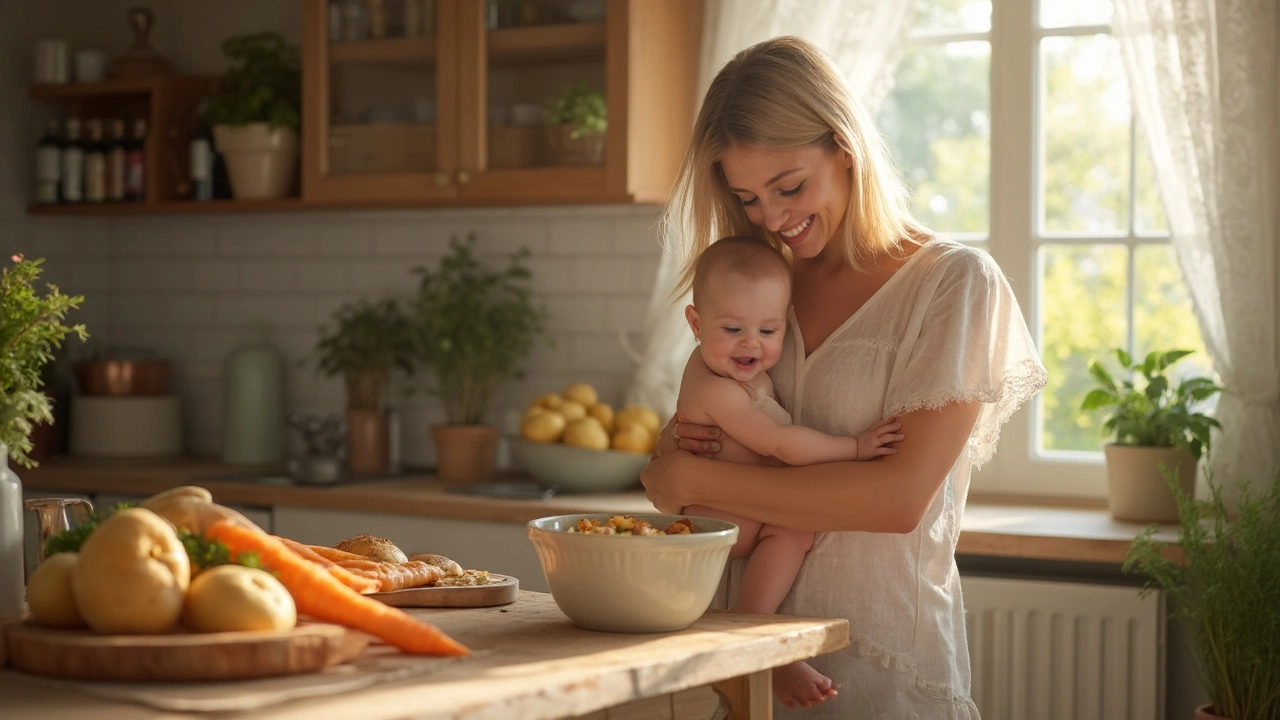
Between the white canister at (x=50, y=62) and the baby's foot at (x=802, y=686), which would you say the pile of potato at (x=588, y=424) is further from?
the white canister at (x=50, y=62)

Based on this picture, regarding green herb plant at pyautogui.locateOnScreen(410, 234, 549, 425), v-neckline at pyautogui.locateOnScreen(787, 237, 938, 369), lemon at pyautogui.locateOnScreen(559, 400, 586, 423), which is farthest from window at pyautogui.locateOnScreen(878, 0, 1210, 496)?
v-neckline at pyautogui.locateOnScreen(787, 237, 938, 369)

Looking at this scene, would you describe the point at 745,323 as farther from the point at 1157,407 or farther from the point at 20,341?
the point at 1157,407

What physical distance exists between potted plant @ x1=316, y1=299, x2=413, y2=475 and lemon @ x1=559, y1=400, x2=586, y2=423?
2.28ft

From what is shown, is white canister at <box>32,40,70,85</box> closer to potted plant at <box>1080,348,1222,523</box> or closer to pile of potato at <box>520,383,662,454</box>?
pile of potato at <box>520,383,662,454</box>

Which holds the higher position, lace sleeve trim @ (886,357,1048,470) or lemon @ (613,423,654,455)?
lace sleeve trim @ (886,357,1048,470)

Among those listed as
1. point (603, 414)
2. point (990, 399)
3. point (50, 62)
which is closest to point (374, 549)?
point (990, 399)

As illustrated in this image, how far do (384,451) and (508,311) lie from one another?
21.9 inches

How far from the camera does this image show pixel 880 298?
1.86m

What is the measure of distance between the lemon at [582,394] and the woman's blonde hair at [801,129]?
5.16 feet

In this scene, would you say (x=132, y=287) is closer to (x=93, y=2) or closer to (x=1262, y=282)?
(x=93, y=2)

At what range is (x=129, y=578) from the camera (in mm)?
1151

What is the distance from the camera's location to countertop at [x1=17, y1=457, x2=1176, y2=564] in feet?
9.26

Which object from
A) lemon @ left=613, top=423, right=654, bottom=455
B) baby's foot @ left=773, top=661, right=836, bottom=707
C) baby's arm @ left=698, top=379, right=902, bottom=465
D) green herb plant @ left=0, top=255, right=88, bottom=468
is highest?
green herb plant @ left=0, top=255, right=88, bottom=468

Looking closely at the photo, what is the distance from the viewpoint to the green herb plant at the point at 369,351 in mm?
3930
